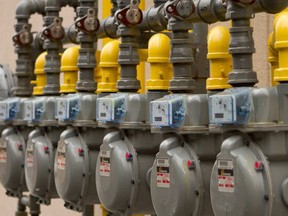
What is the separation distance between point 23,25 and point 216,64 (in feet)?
6.51

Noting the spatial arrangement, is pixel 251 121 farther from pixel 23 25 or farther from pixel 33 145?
pixel 23 25

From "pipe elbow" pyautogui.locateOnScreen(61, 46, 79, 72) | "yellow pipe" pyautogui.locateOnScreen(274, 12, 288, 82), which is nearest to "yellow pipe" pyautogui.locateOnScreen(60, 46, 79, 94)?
"pipe elbow" pyautogui.locateOnScreen(61, 46, 79, 72)

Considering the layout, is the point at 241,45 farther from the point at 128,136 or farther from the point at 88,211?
the point at 88,211

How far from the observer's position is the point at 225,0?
110 inches

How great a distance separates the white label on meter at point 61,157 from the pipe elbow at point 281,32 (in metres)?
1.44

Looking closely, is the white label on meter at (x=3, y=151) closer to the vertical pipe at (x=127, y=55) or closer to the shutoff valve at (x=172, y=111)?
the vertical pipe at (x=127, y=55)

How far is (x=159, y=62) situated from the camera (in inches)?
125

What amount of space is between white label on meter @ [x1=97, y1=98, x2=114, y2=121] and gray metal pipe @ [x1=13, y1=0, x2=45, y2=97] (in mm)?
1250

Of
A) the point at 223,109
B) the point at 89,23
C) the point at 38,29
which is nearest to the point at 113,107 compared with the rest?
the point at 89,23

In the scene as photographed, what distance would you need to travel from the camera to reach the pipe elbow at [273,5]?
2.69m

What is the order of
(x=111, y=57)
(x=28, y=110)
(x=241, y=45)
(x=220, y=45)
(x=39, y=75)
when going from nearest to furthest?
(x=241, y=45)
(x=220, y=45)
(x=111, y=57)
(x=28, y=110)
(x=39, y=75)

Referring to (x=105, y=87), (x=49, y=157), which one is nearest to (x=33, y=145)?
(x=49, y=157)

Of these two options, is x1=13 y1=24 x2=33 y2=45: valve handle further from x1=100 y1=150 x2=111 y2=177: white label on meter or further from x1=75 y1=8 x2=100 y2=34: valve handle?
x1=100 y1=150 x2=111 y2=177: white label on meter

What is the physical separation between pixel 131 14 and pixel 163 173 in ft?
2.40
